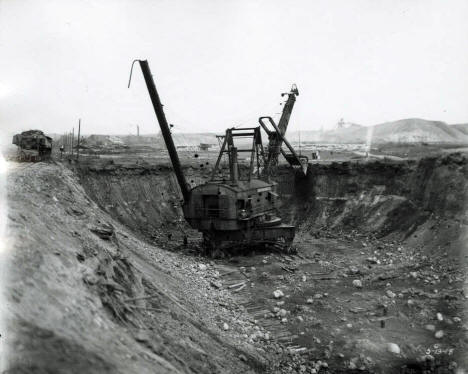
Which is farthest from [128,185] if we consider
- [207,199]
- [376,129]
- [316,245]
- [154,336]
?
[376,129]

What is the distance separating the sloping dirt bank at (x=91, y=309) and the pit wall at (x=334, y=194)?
8570mm

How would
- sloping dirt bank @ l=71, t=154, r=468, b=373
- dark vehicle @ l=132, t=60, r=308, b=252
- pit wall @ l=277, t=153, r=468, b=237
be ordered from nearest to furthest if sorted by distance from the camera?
sloping dirt bank @ l=71, t=154, r=468, b=373, dark vehicle @ l=132, t=60, r=308, b=252, pit wall @ l=277, t=153, r=468, b=237

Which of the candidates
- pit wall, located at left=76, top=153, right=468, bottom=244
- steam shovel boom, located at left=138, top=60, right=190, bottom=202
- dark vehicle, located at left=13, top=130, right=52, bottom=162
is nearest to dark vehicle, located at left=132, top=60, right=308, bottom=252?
steam shovel boom, located at left=138, top=60, right=190, bottom=202

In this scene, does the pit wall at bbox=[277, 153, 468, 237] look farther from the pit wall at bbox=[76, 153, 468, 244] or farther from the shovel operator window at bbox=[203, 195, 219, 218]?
the shovel operator window at bbox=[203, 195, 219, 218]

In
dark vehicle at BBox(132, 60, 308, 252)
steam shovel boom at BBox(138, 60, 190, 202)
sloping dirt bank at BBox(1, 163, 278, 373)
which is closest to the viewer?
sloping dirt bank at BBox(1, 163, 278, 373)

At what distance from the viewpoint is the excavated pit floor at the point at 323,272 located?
343 inches

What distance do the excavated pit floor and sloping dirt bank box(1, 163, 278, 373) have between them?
0.07 metres

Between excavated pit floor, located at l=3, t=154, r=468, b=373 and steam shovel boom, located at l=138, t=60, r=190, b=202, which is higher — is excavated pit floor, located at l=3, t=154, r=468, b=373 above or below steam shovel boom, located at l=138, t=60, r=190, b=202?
below

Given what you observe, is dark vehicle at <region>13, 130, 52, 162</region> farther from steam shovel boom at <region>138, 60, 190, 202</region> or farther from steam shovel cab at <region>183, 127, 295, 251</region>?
steam shovel cab at <region>183, 127, 295, 251</region>

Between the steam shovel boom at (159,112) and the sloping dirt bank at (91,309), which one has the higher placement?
the steam shovel boom at (159,112)

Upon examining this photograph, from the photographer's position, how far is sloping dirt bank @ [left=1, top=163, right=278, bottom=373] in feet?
15.6

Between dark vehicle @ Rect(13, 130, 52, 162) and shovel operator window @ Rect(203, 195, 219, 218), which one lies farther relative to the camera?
dark vehicle @ Rect(13, 130, 52, 162)

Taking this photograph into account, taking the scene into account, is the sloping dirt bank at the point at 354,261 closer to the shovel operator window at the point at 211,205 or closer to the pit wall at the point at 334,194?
the pit wall at the point at 334,194

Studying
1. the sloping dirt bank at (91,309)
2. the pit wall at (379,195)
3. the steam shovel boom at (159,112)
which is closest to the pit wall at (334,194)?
the pit wall at (379,195)
